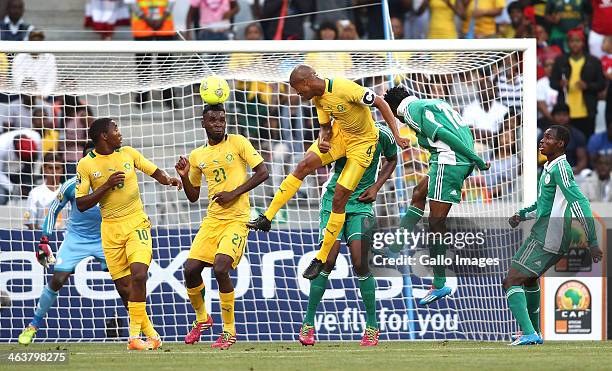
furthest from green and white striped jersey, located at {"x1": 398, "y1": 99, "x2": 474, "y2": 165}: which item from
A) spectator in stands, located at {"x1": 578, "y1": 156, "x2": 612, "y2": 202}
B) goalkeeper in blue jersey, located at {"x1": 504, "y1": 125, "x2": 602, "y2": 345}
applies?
spectator in stands, located at {"x1": 578, "y1": 156, "x2": 612, "y2": 202}

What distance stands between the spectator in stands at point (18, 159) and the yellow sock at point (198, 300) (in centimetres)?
407

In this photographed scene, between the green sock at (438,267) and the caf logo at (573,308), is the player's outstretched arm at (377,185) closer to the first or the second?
the green sock at (438,267)

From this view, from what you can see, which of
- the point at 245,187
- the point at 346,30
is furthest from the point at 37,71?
the point at 346,30

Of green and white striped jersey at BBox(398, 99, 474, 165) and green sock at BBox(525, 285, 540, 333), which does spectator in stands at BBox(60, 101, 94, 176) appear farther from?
green sock at BBox(525, 285, 540, 333)

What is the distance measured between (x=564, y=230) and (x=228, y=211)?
3406 millimetres

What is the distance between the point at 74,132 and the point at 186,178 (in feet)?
12.7

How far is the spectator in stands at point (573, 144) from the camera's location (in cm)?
1897

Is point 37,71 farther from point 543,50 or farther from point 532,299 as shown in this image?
point 543,50

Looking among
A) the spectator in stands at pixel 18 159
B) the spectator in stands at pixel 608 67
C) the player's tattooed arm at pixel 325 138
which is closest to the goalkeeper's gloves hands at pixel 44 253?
the spectator in stands at pixel 18 159

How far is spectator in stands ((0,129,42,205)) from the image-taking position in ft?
53.3

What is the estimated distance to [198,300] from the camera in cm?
1298

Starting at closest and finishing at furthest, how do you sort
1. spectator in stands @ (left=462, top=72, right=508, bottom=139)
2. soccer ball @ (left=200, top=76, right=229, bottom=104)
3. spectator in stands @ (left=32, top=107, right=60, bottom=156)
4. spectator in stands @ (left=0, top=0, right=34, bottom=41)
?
soccer ball @ (left=200, top=76, right=229, bottom=104)
spectator in stands @ (left=462, top=72, right=508, bottom=139)
spectator in stands @ (left=32, top=107, right=60, bottom=156)
spectator in stands @ (left=0, top=0, right=34, bottom=41)

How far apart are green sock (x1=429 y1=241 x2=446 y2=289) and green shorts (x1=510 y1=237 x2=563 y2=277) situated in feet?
3.16

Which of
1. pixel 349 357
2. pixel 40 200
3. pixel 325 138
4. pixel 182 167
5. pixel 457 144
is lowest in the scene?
pixel 349 357
